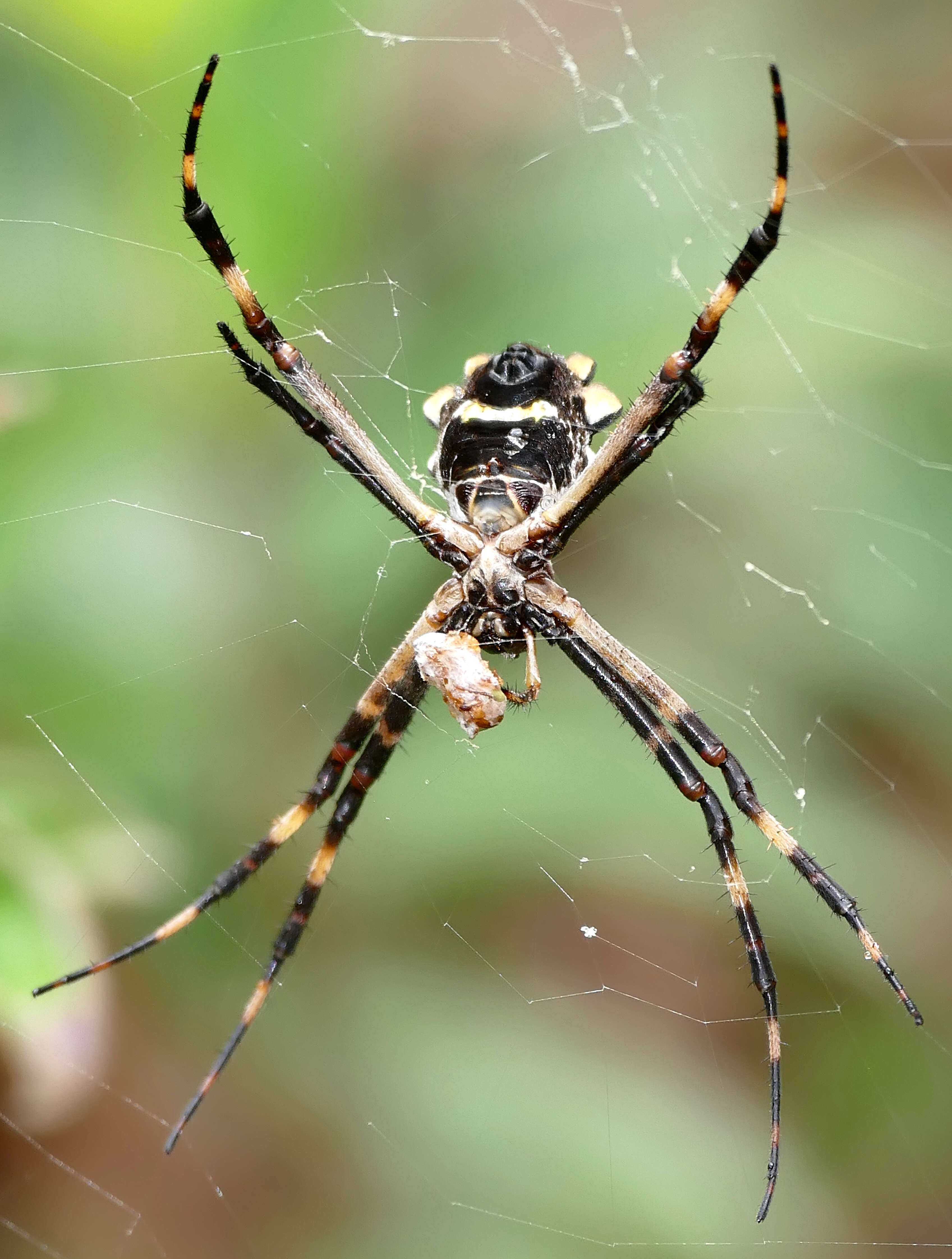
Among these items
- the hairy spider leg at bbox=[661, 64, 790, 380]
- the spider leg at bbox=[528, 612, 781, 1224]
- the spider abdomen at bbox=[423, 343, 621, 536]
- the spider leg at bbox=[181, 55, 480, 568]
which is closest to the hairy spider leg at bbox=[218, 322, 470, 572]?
the spider leg at bbox=[181, 55, 480, 568]

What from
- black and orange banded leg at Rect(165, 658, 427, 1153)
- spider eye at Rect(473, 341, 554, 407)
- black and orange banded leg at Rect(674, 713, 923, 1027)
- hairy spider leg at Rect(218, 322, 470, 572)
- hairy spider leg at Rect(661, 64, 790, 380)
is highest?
hairy spider leg at Rect(661, 64, 790, 380)

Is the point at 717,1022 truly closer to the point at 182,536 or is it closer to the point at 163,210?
the point at 182,536

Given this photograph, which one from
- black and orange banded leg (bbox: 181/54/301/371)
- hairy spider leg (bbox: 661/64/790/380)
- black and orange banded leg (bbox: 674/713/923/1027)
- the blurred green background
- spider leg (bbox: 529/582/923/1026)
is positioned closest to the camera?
hairy spider leg (bbox: 661/64/790/380)

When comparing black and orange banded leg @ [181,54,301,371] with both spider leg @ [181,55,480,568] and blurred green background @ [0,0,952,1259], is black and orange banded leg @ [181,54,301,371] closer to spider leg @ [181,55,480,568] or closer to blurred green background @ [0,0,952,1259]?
spider leg @ [181,55,480,568]

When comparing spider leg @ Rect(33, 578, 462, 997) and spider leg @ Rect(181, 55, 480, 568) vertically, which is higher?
spider leg @ Rect(181, 55, 480, 568)

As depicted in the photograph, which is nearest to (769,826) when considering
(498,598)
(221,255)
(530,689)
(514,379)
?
(530,689)

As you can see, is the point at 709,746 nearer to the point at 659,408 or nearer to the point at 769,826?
the point at 769,826
